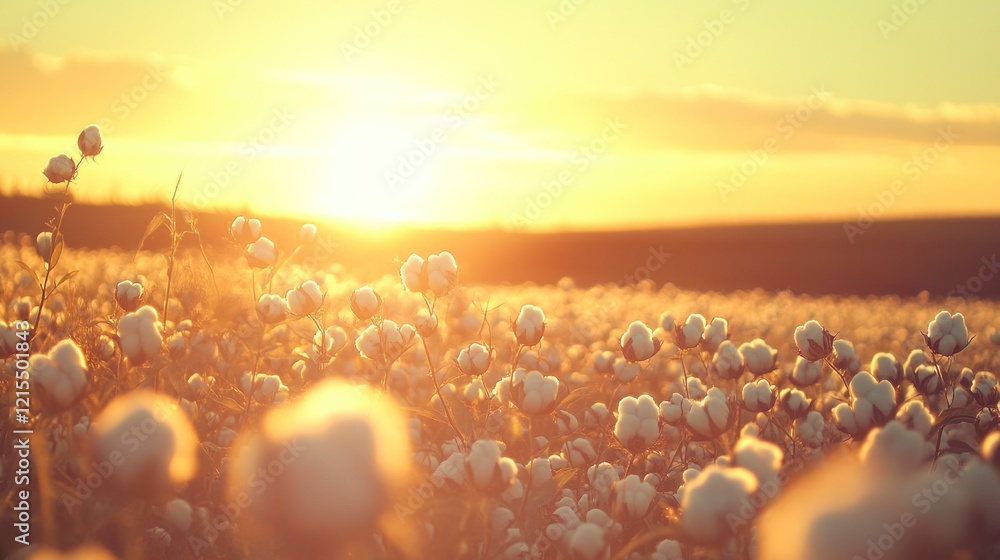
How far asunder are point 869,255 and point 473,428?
64.5 m

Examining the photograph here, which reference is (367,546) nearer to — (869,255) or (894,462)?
(894,462)

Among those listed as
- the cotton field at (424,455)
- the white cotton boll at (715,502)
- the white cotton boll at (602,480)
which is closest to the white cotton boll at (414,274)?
the cotton field at (424,455)

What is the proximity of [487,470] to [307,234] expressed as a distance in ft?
10.2

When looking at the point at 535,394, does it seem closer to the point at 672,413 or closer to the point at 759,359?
the point at 672,413

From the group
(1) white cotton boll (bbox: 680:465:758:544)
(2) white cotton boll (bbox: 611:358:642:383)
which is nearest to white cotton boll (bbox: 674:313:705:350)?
(2) white cotton boll (bbox: 611:358:642:383)

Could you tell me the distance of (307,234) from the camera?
4.93 metres

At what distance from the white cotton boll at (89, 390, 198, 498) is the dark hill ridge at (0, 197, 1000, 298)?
46246 millimetres

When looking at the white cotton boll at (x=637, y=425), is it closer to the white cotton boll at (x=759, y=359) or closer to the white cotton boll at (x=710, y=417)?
the white cotton boll at (x=710, y=417)

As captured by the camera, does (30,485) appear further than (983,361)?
No

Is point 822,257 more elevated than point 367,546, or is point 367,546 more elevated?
point 367,546

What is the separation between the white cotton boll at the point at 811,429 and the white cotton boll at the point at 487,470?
8.58 feet

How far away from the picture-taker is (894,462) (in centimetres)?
162

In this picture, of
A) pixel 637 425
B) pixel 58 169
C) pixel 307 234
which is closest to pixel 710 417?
pixel 637 425

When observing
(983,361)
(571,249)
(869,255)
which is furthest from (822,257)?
(983,361)
